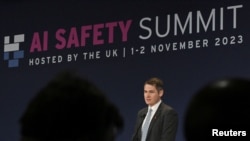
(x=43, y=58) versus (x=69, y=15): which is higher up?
(x=69, y=15)

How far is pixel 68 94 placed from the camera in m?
0.54

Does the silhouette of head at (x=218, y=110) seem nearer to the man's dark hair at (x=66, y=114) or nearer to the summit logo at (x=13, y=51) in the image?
the man's dark hair at (x=66, y=114)

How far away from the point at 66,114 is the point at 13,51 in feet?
24.9

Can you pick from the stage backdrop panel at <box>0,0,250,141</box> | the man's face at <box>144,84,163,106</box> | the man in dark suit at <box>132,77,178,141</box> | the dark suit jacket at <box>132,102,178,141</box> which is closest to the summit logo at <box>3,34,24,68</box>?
the stage backdrop panel at <box>0,0,250,141</box>

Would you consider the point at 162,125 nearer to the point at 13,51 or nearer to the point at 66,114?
the point at 13,51

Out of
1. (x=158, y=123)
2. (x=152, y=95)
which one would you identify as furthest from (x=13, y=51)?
(x=158, y=123)

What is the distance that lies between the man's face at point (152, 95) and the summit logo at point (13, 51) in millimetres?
2937

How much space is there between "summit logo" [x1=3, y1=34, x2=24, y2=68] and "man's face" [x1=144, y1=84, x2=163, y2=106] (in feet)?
9.63

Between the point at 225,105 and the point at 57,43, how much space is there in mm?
7242

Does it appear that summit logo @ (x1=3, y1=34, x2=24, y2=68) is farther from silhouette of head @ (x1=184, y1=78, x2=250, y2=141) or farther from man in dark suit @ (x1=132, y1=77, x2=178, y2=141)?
silhouette of head @ (x1=184, y1=78, x2=250, y2=141)

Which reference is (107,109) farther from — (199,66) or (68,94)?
(199,66)

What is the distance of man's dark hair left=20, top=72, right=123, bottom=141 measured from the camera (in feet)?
1.73

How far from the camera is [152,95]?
17.8 feet

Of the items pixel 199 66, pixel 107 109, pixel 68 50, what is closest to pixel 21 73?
pixel 68 50
